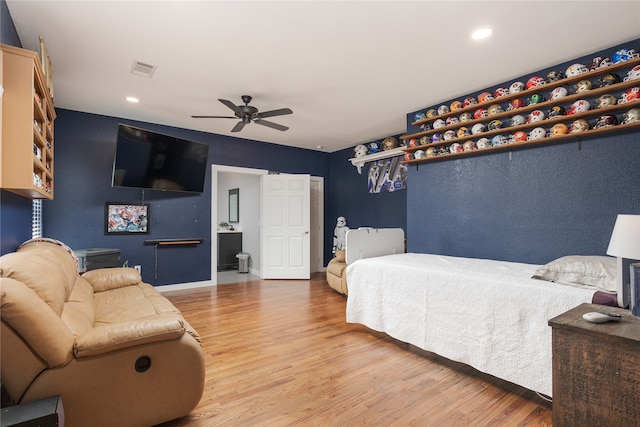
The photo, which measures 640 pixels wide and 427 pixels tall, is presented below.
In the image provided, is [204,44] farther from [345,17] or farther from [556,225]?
[556,225]

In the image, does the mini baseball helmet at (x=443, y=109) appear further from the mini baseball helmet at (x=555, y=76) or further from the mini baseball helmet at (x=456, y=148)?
the mini baseball helmet at (x=555, y=76)

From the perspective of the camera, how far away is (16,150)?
183 centimetres

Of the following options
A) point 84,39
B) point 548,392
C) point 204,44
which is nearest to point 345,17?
point 204,44

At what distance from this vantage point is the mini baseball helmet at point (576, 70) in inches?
106

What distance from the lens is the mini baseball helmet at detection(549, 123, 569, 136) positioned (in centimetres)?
279

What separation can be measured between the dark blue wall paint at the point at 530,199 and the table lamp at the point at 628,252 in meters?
1.11

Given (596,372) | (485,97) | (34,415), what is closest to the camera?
(34,415)

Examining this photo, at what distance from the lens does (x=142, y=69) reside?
9.96 feet

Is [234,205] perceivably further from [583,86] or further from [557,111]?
[583,86]

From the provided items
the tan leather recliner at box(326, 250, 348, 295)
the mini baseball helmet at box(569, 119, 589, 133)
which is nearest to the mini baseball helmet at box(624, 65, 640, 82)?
the mini baseball helmet at box(569, 119, 589, 133)

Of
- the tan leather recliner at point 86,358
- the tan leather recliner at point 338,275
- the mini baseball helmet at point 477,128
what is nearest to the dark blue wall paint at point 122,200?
the tan leather recliner at point 338,275

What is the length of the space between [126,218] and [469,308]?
4.57 metres

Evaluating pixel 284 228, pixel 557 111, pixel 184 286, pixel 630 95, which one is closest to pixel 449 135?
pixel 557 111

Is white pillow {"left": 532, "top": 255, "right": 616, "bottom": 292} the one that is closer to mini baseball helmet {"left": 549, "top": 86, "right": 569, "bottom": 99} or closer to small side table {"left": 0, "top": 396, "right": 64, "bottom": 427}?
mini baseball helmet {"left": 549, "top": 86, "right": 569, "bottom": 99}
